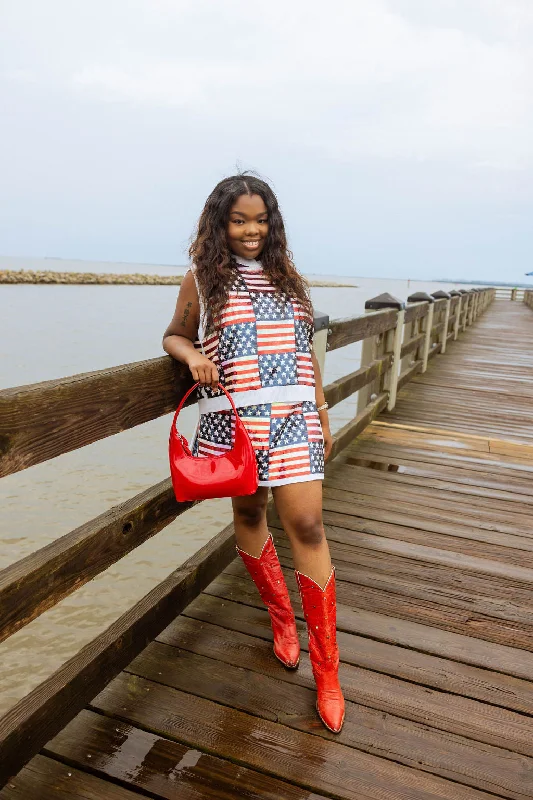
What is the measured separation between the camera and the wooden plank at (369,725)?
178 cm

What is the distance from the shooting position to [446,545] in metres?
3.27

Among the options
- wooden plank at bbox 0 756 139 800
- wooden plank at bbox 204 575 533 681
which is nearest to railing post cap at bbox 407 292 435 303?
wooden plank at bbox 204 575 533 681

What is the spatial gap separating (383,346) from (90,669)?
14.4 feet

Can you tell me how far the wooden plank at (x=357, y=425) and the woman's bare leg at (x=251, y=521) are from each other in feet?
7.12

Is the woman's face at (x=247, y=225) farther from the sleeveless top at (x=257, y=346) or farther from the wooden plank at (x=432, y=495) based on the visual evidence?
the wooden plank at (x=432, y=495)

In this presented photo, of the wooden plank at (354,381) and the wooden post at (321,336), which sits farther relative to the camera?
the wooden plank at (354,381)

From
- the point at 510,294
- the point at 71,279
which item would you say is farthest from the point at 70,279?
the point at 510,294

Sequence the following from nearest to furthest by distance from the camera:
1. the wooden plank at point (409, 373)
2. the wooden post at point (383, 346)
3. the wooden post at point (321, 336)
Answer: the wooden post at point (321, 336)
the wooden post at point (383, 346)
the wooden plank at point (409, 373)

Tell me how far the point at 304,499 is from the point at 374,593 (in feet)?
3.38

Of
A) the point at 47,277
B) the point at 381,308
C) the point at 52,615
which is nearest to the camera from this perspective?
the point at 52,615

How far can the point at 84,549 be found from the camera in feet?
5.94

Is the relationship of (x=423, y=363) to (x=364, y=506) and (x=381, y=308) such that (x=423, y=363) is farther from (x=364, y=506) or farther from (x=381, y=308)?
(x=364, y=506)

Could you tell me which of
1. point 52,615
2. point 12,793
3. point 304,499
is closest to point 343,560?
point 304,499

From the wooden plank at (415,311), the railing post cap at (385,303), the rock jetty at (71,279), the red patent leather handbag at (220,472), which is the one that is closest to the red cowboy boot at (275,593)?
the red patent leather handbag at (220,472)
